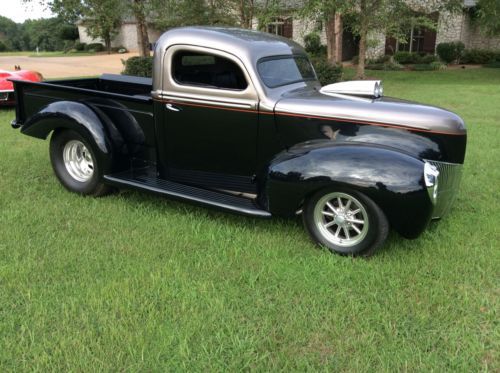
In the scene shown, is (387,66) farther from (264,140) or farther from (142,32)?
(264,140)

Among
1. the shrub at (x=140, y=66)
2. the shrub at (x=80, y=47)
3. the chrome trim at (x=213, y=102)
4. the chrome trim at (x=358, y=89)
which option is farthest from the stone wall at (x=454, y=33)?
the shrub at (x=80, y=47)

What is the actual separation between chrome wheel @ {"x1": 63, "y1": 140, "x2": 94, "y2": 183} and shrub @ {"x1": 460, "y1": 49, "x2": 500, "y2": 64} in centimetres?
2451

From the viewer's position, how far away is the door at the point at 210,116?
3.96 m

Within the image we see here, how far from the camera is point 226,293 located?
10.3 feet

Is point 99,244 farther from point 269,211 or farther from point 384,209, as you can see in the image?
point 384,209

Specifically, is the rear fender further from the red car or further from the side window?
the red car

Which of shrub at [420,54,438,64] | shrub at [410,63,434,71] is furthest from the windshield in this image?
shrub at [420,54,438,64]

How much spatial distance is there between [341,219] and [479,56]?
2477cm

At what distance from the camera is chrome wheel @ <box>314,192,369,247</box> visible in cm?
350

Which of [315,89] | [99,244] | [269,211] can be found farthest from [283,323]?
[315,89]

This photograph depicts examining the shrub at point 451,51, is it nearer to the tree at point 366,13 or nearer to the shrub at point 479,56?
the shrub at point 479,56

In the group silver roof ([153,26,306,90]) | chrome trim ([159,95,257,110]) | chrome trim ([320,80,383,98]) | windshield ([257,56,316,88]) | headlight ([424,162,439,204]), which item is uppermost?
silver roof ([153,26,306,90])

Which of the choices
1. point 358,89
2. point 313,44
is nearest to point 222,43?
point 358,89

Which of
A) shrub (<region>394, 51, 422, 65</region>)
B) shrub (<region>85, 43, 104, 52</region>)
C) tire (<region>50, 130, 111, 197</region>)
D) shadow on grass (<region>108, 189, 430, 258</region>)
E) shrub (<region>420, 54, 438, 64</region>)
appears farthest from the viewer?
shrub (<region>85, 43, 104, 52</region>)
